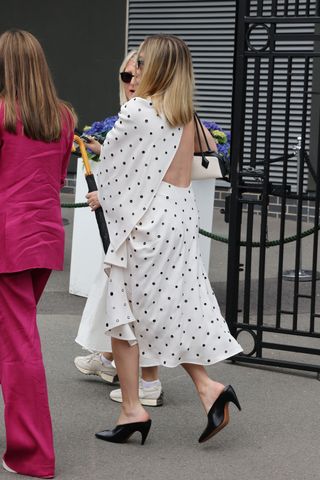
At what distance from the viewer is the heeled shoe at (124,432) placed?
4832mm

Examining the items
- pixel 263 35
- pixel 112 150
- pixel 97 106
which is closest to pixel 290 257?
pixel 263 35

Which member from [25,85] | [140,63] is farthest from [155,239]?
[25,85]

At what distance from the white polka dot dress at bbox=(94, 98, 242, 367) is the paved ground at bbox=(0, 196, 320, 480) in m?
0.43

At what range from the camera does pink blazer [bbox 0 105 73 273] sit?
14.1 feet

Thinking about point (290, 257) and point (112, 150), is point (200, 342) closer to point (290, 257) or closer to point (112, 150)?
point (112, 150)

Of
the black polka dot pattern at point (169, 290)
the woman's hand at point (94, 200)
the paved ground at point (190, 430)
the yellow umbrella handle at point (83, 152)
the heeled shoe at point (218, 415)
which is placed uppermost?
the yellow umbrella handle at point (83, 152)

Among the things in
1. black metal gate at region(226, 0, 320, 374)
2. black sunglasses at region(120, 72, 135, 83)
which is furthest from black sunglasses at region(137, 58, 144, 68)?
black metal gate at region(226, 0, 320, 374)

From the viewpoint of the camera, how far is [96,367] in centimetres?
582

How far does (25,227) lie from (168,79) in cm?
99

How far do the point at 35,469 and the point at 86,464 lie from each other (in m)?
0.29

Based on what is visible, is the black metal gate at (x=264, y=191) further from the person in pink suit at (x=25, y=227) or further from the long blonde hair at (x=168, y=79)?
the person in pink suit at (x=25, y=227)

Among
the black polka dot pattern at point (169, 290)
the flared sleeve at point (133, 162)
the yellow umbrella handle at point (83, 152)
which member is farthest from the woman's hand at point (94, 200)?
the black polka dot pattern at point (169, 290)

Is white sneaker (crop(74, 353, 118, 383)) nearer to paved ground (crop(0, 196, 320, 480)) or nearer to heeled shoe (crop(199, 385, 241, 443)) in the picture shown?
paved ground (crop(0, 196, 320, 480))

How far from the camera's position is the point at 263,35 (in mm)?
12352
